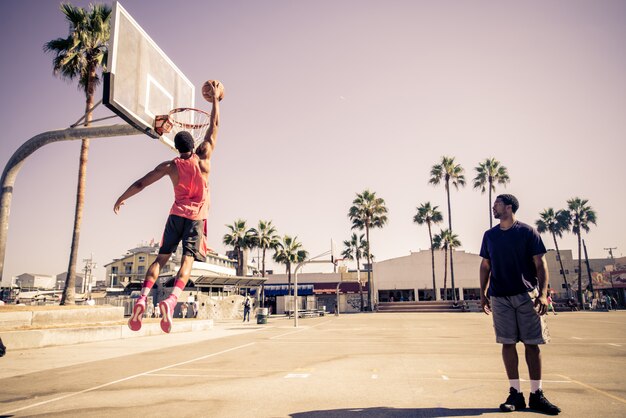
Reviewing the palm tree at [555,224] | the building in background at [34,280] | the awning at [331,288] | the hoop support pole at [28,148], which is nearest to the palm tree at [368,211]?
the awning at [331,288]

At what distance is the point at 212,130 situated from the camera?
167 inches

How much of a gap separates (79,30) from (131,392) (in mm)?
20425

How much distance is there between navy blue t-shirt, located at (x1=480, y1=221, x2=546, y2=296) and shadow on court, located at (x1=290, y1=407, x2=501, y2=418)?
1.51 metres

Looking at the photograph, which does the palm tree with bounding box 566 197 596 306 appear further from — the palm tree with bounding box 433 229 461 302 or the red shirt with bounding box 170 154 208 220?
the red shirt with bounding box 170 154 208 220

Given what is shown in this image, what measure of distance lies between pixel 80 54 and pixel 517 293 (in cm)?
2330

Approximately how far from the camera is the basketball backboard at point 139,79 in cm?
587

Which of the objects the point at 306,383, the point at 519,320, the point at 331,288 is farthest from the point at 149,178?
the point at 331,288

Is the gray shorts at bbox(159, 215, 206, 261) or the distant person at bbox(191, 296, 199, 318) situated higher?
the gray shorts at bbox(159, 215, 206, 261)

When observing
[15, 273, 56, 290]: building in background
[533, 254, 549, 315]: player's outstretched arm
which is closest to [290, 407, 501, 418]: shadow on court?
[533, 254, 549, 315]: player's outstretched arm

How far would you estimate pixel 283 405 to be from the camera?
5043 millimetres

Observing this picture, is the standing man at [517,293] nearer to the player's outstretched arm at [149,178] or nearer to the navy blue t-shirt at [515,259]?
the navy blue t-shirt at [515,259]

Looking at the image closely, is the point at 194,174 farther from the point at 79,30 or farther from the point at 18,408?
the point at 79,30

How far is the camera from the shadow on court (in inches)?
176

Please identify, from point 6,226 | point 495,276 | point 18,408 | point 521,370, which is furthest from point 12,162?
point 521,370
